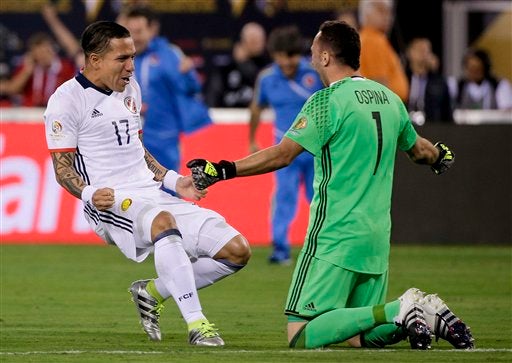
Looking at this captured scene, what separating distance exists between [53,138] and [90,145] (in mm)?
305

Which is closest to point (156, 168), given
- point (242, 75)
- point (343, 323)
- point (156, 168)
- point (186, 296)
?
point (156, 168)

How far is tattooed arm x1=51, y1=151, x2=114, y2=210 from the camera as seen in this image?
9414 mm

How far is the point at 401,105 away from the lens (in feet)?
30.8

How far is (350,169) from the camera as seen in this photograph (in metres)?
9.11

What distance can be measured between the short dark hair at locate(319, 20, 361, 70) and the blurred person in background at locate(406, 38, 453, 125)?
9.19 metres

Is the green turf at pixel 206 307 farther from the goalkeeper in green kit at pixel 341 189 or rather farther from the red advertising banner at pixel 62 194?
the red advertising banner at pixel 62 194

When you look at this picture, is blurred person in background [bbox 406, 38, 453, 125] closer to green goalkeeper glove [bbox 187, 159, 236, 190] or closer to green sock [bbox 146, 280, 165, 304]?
green sock [bbox 146, 280, 165, 304]

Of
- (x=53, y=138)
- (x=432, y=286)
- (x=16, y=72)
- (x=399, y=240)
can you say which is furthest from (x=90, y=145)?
(x=16, y=72)

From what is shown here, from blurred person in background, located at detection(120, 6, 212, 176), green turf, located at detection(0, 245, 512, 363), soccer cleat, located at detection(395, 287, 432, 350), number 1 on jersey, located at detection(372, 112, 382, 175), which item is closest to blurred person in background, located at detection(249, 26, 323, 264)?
green turf, located at detection(0, 245, 512, 363)

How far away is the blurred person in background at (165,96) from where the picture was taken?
1609cm

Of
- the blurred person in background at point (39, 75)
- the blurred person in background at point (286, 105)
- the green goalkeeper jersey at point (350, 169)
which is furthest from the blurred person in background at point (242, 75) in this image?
the green goalkeeper jersey at point (350, 169)

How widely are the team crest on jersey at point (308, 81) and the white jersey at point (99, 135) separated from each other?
20.1ft

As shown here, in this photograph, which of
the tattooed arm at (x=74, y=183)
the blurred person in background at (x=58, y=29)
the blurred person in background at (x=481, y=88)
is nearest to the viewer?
the tattooed arm at (x=74, y=183)

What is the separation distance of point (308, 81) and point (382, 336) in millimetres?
7271
